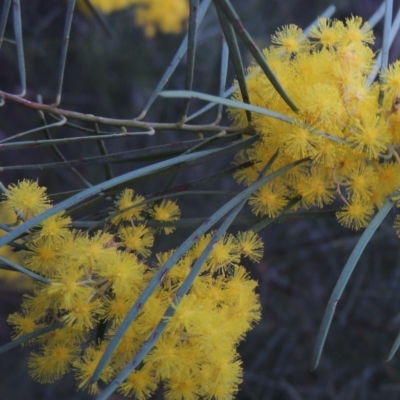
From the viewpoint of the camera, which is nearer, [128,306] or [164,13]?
[128,306]

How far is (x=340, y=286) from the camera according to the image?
0.46 metres

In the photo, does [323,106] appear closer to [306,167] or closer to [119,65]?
[306,167]

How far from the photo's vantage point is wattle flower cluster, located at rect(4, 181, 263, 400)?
49 cm

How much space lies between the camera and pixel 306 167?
57 cm

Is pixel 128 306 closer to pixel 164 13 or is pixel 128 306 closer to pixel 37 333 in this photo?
pixel 37 333

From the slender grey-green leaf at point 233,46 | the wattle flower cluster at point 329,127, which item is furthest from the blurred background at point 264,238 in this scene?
the slender grey-green leaf at point 233,46

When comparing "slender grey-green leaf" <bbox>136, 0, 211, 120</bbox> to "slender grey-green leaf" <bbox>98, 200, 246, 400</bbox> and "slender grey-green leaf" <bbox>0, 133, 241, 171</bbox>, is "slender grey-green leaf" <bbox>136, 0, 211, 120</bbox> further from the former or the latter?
"slender grey-green leaf" <bbox>98, 200, 246, 400</bbox>

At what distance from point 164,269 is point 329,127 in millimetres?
203

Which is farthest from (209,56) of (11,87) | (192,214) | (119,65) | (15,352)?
(15,352)

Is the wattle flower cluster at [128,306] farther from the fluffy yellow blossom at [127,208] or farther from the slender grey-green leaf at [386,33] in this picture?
the slender grey-green leaf at [386,33]

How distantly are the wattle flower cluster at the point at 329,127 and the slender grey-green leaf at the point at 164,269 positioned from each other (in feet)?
0.10

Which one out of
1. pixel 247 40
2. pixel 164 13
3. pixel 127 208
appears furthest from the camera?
pixel 164 13

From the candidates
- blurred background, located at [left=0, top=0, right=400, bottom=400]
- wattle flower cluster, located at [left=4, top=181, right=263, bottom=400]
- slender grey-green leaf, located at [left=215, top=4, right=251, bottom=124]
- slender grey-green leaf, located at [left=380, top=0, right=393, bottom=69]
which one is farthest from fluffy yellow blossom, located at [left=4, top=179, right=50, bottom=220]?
blurred background, located at [left=0, top=0, right=400, bottom=400]

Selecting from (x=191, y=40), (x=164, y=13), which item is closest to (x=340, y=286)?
(x=191, y=40)
